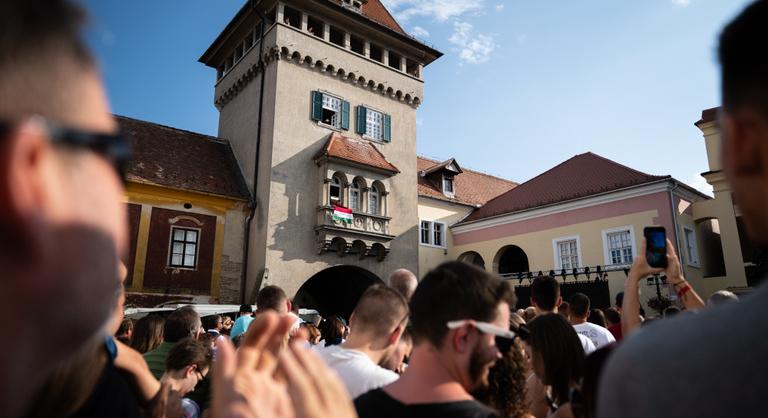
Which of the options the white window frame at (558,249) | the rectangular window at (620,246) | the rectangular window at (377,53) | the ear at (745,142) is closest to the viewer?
the ear at (745,142)

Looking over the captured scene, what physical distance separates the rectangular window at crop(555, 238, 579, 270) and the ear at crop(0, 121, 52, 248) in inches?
933

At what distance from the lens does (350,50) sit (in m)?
22.4

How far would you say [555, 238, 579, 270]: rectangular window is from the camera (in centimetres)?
2256

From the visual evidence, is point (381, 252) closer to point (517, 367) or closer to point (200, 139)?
point (200, 139)

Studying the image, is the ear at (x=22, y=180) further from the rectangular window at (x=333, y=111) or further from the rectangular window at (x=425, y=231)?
Answer: the rectangular window at (x=425, y=231)

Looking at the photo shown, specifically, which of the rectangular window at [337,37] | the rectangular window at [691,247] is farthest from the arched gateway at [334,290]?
the rectangular window at [691,247]

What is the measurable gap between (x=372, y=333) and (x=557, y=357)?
1.32 meters

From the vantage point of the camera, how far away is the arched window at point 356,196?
2141 centimetres

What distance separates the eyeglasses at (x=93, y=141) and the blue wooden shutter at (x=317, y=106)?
67.5ft

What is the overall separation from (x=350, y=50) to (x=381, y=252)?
9.61m

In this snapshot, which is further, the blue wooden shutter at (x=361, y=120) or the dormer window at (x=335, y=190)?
the blue wooden shutter at (x=361, y=120)

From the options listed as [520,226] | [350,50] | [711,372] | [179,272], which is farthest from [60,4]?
[520,226]

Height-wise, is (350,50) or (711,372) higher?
(350,50)

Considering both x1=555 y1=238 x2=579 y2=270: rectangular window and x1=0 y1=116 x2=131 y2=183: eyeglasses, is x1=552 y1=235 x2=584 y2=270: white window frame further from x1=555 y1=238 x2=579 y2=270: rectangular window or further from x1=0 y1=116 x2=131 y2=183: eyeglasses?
x1=0 y1=116 x2=131 y2=183: eyeglasses
